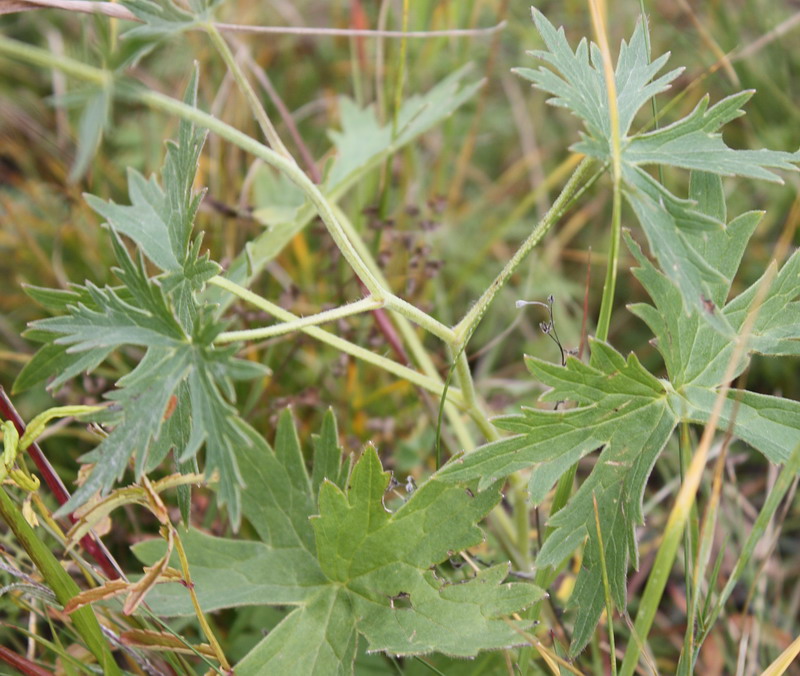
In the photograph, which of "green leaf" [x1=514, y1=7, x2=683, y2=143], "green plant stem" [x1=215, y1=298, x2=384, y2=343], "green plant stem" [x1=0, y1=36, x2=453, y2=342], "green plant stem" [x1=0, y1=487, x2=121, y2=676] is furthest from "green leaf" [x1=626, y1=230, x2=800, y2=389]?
"green plant stem" [x1=0, y1=487, x2=121, y2=676]

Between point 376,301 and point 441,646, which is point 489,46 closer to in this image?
point 376,301

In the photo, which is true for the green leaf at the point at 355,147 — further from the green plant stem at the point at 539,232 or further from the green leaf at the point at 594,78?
the green leaf at the point at 594,78

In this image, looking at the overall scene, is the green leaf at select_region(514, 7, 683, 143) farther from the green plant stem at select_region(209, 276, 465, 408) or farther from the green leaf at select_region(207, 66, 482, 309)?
the green leaf at select_region(207, 66, 482, 309)

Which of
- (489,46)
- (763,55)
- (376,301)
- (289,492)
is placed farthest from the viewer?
(489,46)

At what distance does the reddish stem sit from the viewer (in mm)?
1403

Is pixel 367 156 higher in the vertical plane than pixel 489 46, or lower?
lower

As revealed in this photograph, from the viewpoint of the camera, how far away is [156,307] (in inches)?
46.1

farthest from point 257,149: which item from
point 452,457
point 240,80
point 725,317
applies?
point 725,317

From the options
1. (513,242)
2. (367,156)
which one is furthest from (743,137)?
(367,156)

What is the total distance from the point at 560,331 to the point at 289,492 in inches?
54.6

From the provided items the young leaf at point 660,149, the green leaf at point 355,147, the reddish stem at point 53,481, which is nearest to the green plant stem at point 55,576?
the reddish stem at point 53,481

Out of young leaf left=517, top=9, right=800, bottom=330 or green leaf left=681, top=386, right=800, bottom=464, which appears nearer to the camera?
young leaf left=517, top=9, right=800, bottom=330

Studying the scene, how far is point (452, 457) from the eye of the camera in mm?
1343

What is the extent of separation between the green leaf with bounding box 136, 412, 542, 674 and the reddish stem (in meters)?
0.12
